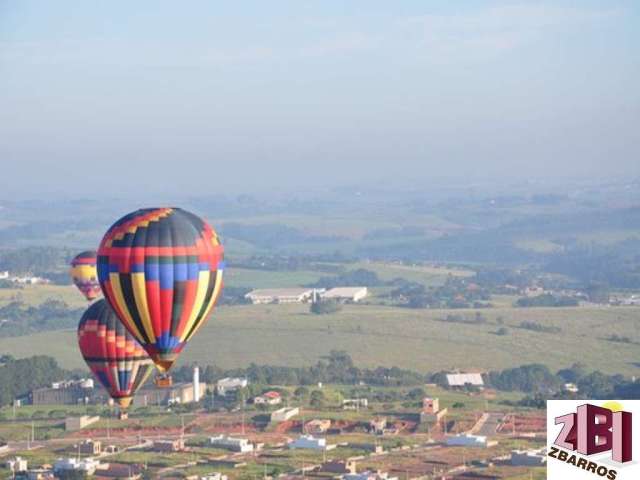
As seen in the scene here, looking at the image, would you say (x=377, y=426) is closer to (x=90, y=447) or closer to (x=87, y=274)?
(x=90, y=447)

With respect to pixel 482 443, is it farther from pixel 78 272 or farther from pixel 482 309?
pixel 482 309

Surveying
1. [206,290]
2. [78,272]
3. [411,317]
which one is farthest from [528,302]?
[206,290]

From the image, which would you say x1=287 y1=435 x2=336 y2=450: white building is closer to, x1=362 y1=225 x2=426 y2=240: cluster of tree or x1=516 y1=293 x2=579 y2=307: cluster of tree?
x1=516 y1=293 x2=579 y2=307: cluster of tree

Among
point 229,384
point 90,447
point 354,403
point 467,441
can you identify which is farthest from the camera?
point 229,384

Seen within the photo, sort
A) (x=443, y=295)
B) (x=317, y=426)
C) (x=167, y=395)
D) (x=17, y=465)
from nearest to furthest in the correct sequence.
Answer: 1. (x=17, y=465)
2. (x=317, y=426)
3. (x=167, y=395)
4. (x=443, y=295)

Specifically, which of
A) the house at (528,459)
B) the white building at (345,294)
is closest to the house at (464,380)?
the house at (528,459)

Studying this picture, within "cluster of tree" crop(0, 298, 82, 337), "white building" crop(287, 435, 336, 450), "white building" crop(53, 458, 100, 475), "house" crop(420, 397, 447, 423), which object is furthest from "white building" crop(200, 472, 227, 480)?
"cluster of tree" crop(0, 298, 82, 337)

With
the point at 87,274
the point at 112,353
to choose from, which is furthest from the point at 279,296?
the point at 112,353
